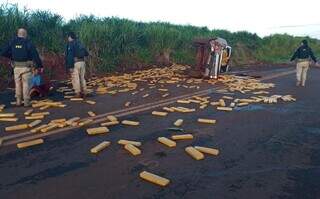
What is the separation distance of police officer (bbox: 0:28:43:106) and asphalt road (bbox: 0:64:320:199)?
3.48 meters

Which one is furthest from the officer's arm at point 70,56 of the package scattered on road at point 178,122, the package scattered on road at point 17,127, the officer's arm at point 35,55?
the package scattered on road at point 178,122

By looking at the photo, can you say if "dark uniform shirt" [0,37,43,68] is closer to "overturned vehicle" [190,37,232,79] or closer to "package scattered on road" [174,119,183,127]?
"package scattered on road" [174,119,183,127]

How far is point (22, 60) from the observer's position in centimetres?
1101

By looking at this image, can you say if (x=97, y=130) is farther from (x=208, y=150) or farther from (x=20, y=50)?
(x=20, y=50)

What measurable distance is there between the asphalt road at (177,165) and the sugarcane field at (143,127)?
0.06ft

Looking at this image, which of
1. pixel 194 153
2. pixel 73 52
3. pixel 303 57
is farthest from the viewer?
pixel 303 57

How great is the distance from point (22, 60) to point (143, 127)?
4239 mm

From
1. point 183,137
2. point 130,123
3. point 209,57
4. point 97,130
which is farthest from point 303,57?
point 97,130

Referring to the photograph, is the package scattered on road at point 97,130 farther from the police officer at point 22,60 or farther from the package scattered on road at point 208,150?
the police officer at point 22,60

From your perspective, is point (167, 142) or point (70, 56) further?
point (70, 56)

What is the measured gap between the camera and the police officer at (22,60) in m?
11.0

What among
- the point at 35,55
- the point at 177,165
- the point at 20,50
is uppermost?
the point at 20,50

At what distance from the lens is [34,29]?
1819cm

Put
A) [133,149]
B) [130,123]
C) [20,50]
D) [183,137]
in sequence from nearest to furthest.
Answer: [133,149], [183,137], [130,123], [20,50]
